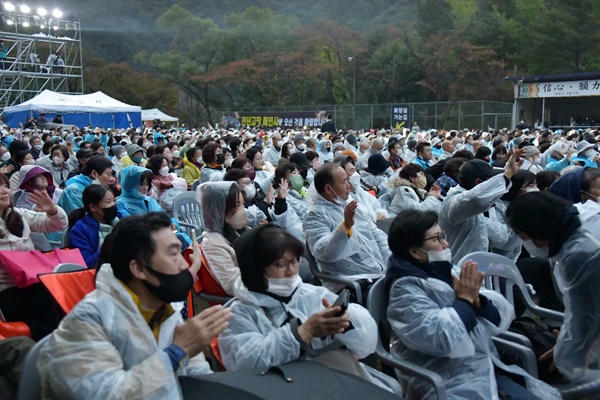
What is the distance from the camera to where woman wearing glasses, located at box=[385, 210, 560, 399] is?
263 cm

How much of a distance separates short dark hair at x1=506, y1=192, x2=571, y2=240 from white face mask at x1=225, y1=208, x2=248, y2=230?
1726 mm

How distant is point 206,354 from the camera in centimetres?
281

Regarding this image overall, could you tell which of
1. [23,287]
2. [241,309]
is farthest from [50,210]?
[241,309]

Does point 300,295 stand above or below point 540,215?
below

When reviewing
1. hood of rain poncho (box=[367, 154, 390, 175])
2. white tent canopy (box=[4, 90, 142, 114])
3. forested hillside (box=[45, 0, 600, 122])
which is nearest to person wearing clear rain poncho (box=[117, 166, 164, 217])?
hood of rain poncho (box=[367, 154, 390, 175])

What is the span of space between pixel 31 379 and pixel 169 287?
589mm

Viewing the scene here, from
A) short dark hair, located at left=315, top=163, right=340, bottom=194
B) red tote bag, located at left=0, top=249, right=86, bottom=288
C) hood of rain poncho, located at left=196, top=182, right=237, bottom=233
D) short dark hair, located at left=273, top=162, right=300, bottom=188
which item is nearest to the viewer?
red tote bag, located at left=0, top=249, right=86, bottom=288

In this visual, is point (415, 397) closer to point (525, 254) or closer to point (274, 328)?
point (274, 328)

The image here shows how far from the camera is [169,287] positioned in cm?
216

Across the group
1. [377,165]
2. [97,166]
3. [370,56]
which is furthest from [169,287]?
[370,56]

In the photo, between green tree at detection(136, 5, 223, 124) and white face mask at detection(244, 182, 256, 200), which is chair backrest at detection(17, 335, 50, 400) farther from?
green tree at detection(136, 5, 223, 124)

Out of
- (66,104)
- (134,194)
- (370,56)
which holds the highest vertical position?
(370,56)

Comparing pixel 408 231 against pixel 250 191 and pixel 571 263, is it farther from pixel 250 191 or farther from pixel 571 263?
pixel 250 191

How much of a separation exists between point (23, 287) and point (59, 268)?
41 cm
